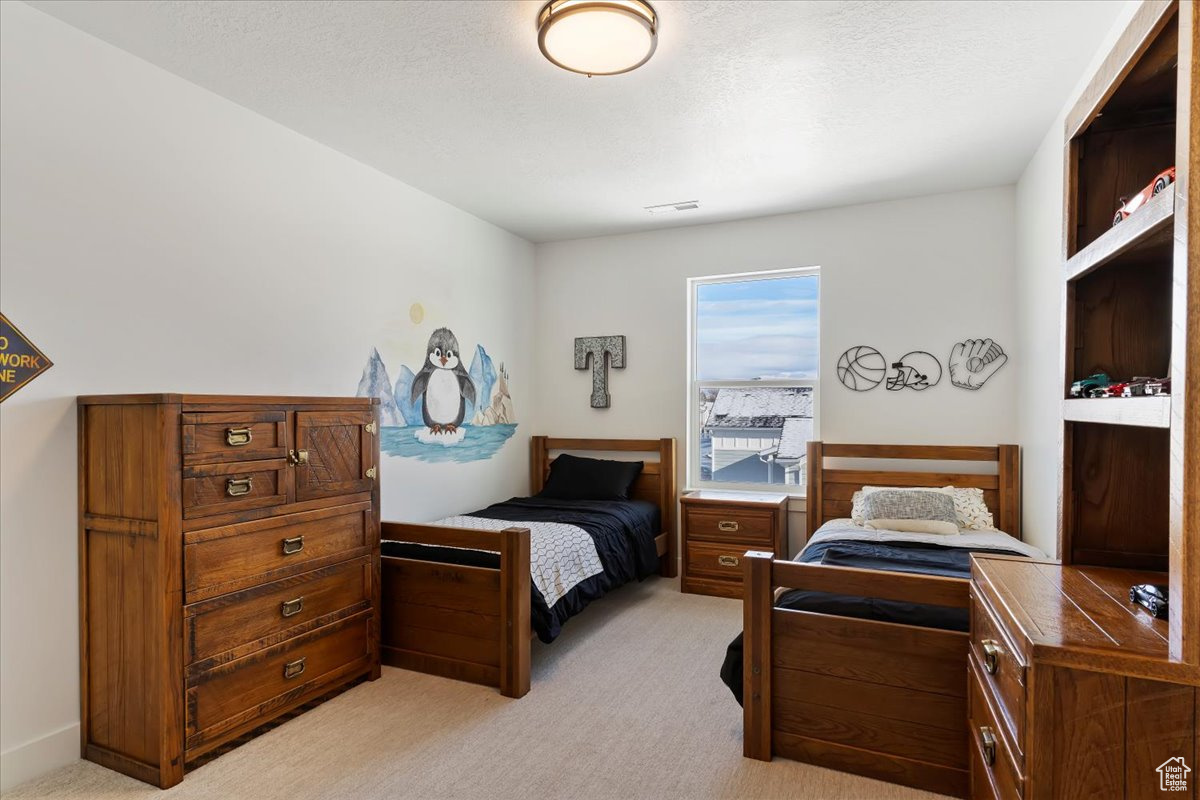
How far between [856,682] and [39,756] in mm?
2708

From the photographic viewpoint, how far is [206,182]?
2662 mm

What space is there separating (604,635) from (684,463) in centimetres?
159

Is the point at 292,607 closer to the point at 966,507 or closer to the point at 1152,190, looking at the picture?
the point at 1152,190

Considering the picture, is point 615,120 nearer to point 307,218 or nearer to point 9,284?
point 307,218

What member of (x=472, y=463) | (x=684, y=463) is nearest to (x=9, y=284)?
(x=472, y=463)

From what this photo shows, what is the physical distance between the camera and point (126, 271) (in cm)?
239

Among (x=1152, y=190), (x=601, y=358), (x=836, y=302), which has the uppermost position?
(x=836, y=302)

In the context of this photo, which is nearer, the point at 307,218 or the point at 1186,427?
the point at 1186,427

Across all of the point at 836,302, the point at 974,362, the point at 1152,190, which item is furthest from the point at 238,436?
the point at 974,362

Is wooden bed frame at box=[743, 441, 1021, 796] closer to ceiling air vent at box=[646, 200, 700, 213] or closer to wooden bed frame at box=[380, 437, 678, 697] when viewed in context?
wooden bed frame at box=[380, 437, 678, 697]

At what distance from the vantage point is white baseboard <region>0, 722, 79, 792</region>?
6.71 ft

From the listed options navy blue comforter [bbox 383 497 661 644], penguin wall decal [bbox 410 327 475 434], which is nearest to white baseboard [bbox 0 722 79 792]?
navy blue comforter [bbox 383 497 661 644]

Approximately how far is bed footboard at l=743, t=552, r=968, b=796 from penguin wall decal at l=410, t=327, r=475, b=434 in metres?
2.35

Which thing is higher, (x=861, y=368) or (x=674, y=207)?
(x=674, y=207)
